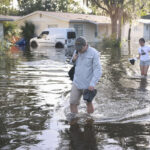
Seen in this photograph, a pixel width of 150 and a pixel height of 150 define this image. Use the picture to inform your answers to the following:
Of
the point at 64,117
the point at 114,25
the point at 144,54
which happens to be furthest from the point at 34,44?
the point at 64,117

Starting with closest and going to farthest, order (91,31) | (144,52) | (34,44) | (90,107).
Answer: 1. (90,107)
2. (144,52)
3. (34,44)
4. (91,31)

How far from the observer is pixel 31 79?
11758mm

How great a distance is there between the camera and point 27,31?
37.3 m

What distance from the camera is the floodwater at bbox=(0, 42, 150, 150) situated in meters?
5.26

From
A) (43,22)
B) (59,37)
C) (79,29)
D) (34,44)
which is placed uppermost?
(43,22)

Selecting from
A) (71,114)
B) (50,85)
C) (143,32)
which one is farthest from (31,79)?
(143,32)

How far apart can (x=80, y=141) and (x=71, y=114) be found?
5.28 feet

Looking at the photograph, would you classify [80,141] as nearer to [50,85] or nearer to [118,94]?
[118,94]

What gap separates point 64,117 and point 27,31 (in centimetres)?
3159

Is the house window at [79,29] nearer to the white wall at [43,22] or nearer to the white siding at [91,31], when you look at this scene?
the white siding at [91,31]

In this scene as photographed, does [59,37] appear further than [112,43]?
No

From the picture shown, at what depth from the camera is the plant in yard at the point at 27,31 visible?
123ft

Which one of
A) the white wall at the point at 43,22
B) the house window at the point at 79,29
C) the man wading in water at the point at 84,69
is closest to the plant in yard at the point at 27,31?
the white wall at the point at 43,22

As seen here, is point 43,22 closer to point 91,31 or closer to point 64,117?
point 91,31
